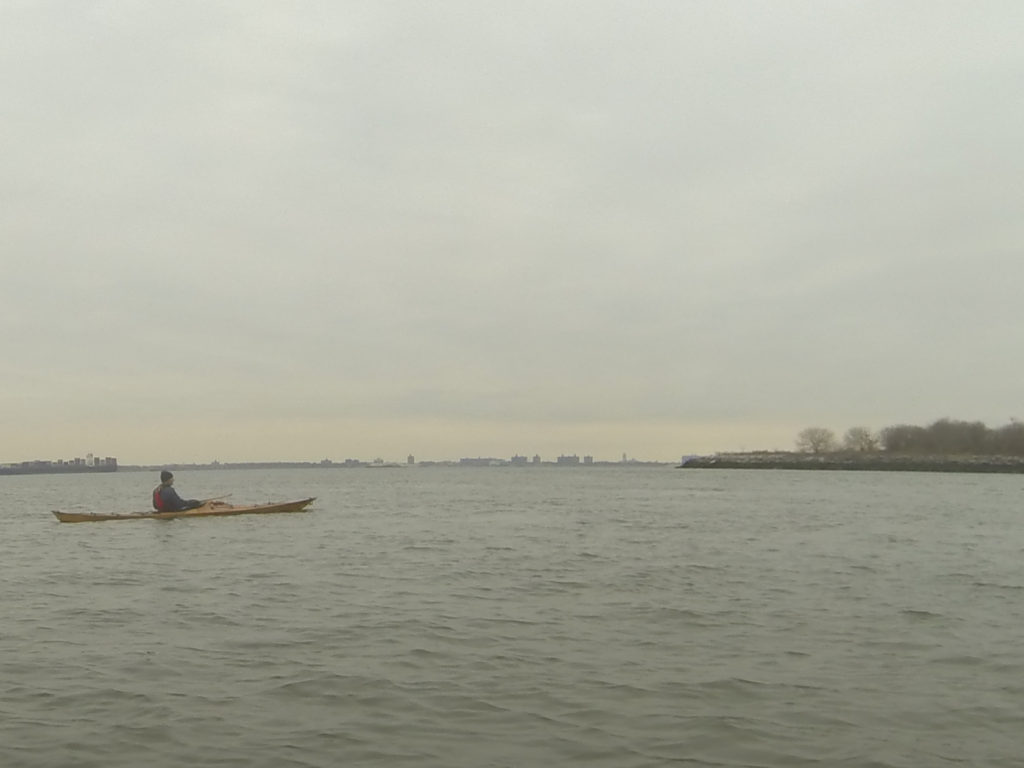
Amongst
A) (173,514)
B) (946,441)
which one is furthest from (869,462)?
(173,514)

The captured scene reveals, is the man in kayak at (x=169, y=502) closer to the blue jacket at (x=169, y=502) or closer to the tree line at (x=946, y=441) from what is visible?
the blue jacket at (x=169, y=502)

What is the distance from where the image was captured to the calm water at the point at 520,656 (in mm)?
8375

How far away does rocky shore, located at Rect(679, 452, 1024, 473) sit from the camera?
10100cm

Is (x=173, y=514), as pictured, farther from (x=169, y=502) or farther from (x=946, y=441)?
(x=946, y=441)

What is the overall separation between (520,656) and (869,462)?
377ft

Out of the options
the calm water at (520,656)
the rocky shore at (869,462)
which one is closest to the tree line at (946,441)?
the rocky shore at (869,462)

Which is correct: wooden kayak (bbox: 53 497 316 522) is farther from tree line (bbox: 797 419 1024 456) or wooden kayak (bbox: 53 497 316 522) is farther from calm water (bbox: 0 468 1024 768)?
tree line (bbox: 797 419 1024 456)

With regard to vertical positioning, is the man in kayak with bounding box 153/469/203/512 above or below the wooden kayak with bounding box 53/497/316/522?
above

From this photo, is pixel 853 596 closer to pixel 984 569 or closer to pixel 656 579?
pixel 656 579

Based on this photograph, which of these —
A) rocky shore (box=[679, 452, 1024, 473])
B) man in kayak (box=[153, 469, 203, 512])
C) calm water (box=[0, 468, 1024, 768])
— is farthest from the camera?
rocky shore (box=[679, 452, 1024, 473])

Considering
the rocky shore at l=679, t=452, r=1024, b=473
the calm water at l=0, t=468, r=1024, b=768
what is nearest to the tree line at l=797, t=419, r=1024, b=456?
the rocky shore at l=679, t=452, r=1024, b=473

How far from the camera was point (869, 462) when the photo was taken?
381 ft

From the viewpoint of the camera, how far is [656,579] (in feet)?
61.7

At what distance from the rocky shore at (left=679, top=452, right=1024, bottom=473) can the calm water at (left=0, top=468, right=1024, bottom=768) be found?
85783 millimetres
